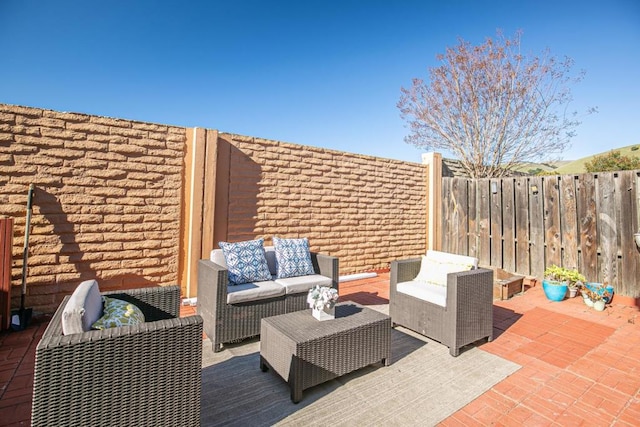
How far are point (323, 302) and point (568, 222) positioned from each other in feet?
16.4

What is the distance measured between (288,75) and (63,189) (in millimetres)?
5509

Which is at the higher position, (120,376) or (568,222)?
(568,222)

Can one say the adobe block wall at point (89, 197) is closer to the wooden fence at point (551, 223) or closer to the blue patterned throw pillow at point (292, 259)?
the blue patterned throw pillow at point (292, 259)

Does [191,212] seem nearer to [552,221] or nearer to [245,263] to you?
[245,263]

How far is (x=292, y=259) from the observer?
152 inches

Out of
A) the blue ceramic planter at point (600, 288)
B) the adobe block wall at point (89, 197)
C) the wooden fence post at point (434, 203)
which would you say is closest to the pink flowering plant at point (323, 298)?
the adobe block wall at point (89, 197)

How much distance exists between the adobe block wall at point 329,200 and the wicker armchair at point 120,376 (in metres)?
3.12

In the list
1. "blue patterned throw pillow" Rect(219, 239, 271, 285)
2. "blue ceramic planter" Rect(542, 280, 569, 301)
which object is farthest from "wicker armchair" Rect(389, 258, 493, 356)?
"blue ceramic planter" Rect(542, 280, 569, 301)

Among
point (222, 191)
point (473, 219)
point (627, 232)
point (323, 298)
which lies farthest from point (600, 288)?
point (222, 191)

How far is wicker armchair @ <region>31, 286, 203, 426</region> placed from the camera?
4.51 ft

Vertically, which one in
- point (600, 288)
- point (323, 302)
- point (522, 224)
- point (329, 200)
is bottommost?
point (600, 288)

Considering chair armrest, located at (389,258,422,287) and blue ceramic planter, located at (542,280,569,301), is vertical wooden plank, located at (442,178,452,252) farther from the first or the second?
chair armrest, located at (389,258,422,287)

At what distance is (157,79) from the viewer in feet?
20.6

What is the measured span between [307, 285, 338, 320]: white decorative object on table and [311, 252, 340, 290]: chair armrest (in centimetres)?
118
